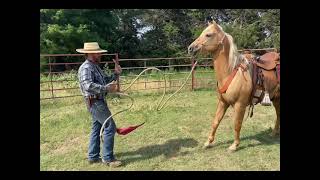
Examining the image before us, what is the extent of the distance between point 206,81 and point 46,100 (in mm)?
5516

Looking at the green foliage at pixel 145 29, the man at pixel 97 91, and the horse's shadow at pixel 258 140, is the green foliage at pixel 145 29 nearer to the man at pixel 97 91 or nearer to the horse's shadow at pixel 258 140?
the horse's shadow at pixel 258 140

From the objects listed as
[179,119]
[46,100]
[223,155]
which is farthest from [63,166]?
[46,100]

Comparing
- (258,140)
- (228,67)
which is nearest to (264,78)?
(228,67)

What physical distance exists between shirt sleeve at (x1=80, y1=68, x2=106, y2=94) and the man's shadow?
1.18 m

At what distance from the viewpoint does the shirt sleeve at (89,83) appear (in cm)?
457

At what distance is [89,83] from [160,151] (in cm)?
167

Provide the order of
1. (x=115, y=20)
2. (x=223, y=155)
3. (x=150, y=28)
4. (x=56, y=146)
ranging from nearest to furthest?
(x=223, y=155) < (x=56, y=146) < (x=115, y=20) < (x=150, y=28)

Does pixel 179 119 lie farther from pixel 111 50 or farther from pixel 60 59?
pixel 111 50

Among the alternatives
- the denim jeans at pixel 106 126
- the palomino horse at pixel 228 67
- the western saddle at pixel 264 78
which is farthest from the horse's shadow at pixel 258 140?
the denim jeans at pixel 106 126

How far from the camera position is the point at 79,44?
19.0 metres

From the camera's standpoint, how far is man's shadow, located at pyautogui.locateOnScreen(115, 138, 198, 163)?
17.2ft
